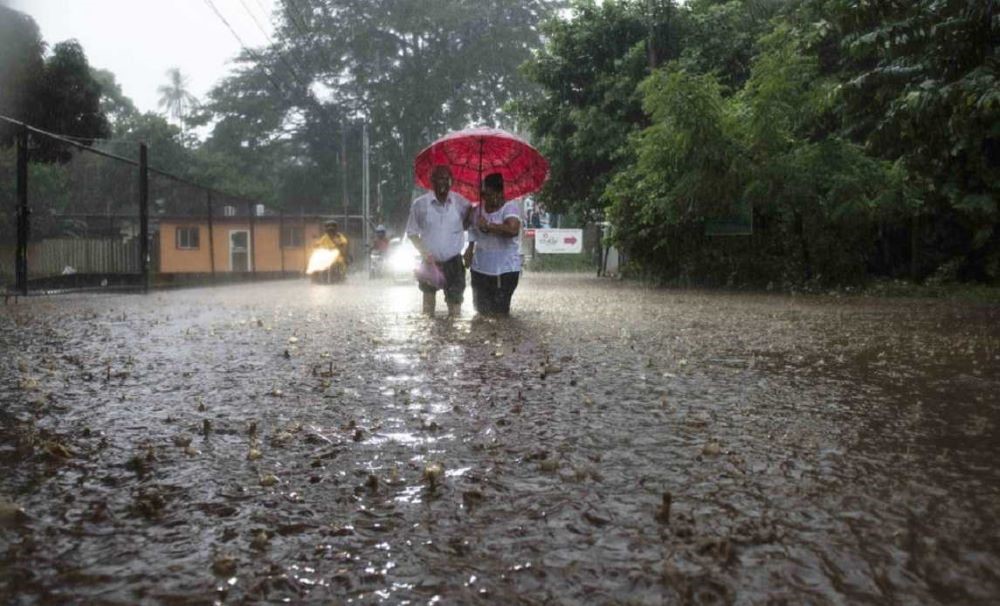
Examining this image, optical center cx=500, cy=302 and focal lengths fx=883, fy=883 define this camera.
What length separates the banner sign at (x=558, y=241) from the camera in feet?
103

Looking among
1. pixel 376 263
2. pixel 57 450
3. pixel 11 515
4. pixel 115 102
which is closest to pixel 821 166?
pixel 57 450

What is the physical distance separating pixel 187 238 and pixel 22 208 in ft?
85.4

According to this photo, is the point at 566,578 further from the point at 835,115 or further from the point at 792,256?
the point at 835,115

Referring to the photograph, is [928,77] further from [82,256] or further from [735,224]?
[82,256]

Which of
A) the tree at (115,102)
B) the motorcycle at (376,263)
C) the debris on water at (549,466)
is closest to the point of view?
the debris on water at (549,466)

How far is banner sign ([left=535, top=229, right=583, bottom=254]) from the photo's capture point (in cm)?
3147

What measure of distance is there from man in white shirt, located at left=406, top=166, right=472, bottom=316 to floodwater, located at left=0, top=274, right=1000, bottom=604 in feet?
11.7

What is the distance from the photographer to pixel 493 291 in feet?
31.2

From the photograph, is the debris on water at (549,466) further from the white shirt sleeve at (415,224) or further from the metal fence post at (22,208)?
the metal fence post at (22,208)

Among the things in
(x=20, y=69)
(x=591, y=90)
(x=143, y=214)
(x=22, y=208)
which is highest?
(x=591, y=90)

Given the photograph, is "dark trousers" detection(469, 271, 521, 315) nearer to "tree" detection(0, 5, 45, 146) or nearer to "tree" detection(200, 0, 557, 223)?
"tree" detection(0, 5, 45, 146)

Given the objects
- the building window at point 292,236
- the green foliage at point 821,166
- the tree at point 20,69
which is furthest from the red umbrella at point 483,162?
the building window at point 292,236

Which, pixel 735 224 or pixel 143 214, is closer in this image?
pixel 143 214

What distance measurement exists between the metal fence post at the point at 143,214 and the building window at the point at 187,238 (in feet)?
61.9
